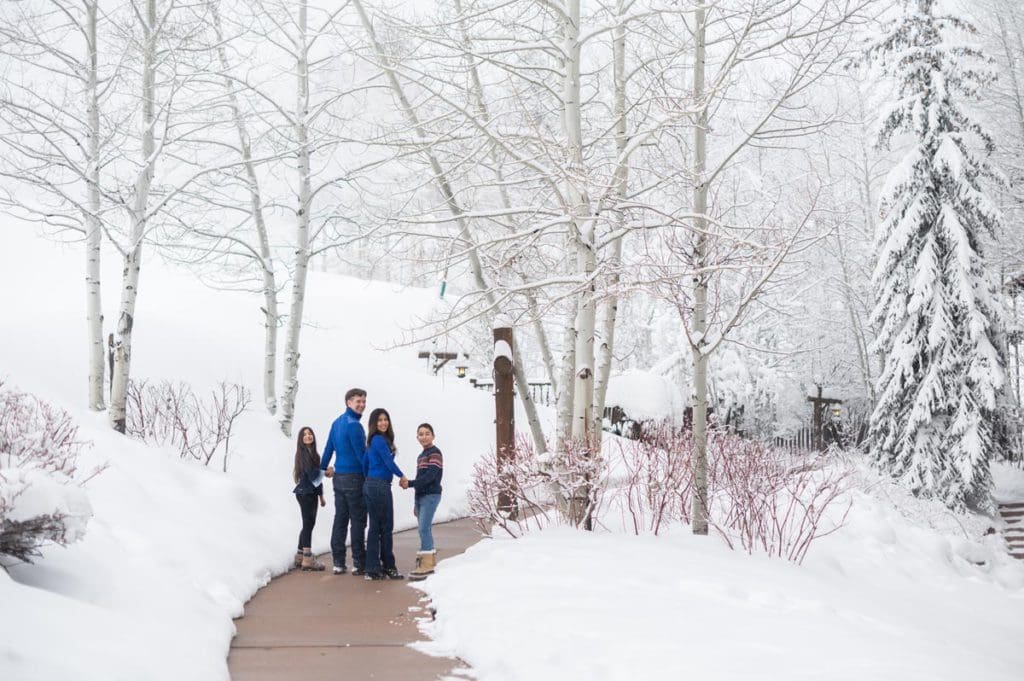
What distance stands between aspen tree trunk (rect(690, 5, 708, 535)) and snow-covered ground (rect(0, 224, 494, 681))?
349 centimetres

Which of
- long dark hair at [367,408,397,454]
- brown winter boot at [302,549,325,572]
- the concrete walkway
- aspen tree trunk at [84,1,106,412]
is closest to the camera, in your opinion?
the concrete walkway

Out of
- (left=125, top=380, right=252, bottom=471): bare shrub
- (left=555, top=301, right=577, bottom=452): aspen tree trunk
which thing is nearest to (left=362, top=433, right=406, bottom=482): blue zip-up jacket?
(left=555, top=301, right=577, bottom=452): aspen tree trunk

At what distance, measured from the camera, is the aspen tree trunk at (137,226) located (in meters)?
11.2

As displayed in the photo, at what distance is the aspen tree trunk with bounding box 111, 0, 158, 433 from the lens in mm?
11172

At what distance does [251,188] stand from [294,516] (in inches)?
267

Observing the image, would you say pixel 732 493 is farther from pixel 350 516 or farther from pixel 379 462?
pixel 350 516

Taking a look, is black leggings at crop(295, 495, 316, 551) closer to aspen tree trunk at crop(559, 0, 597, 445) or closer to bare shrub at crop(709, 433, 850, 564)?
aspen tree trunk at crop(559, 0, 597, 445)

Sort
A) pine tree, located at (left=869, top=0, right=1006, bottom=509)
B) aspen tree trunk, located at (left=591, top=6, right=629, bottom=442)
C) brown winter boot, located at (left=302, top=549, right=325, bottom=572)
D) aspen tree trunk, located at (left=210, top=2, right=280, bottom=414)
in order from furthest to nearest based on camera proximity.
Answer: pine tree, located at (left=869, top=0, right=1006, bottom=509) < aspen tree trunk, located at (left=210, top=2, right=280, bottom=414) < aspen tree trunk, located at (left=591, top=6, right=629, bottom=442) < brown winter boot, located at (left=302, top=549, right=325, bottom=572)

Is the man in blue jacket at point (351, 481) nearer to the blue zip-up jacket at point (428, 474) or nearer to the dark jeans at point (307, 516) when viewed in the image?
the dark jeans at point (307, 516)

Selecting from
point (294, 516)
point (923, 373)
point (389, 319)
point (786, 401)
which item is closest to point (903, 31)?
point (923, 373)

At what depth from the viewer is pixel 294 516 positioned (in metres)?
10.8

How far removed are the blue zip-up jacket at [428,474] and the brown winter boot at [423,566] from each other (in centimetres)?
60

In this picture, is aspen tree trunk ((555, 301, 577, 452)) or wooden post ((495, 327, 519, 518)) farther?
wooden post ((495, 327, 519, 518))

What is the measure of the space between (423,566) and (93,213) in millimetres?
6830
